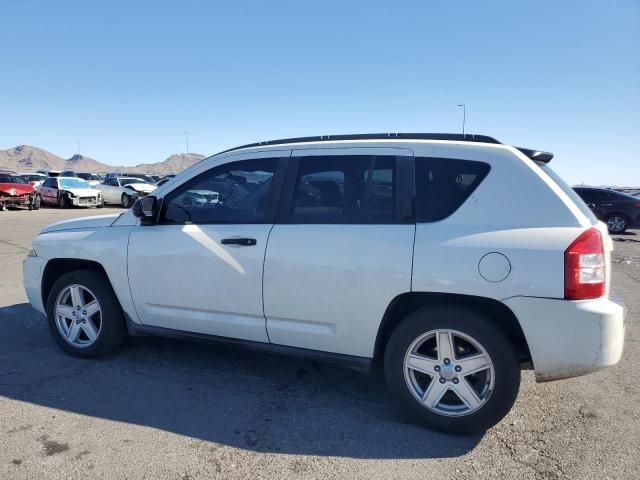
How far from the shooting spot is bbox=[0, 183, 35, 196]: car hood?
20.6 meters

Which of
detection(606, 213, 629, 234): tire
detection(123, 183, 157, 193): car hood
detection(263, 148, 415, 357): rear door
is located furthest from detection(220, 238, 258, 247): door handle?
detection(123, 183, 157, 193): car hood

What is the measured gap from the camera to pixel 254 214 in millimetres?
3629

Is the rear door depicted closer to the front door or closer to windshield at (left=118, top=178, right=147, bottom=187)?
the front door

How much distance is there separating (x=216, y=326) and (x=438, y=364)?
167cm

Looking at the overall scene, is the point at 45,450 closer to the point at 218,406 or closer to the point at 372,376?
the point at 218,406

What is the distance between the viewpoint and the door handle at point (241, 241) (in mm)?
3492

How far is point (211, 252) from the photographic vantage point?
11.8ft

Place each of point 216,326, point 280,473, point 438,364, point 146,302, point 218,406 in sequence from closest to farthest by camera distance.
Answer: point 280,473 → point 438,364 → point 218,406 → point 216,326 → point 146,302

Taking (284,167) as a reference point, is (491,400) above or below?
below

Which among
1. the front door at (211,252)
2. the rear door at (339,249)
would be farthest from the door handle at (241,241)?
the rear door at (339,249)

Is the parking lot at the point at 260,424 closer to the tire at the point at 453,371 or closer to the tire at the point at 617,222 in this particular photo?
the tire at the point at 453,371

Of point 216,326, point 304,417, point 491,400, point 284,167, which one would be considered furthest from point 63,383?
point 491,400

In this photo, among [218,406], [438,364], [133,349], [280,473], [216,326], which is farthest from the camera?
[133,349]

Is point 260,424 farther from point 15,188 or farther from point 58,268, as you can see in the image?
point 15,188
